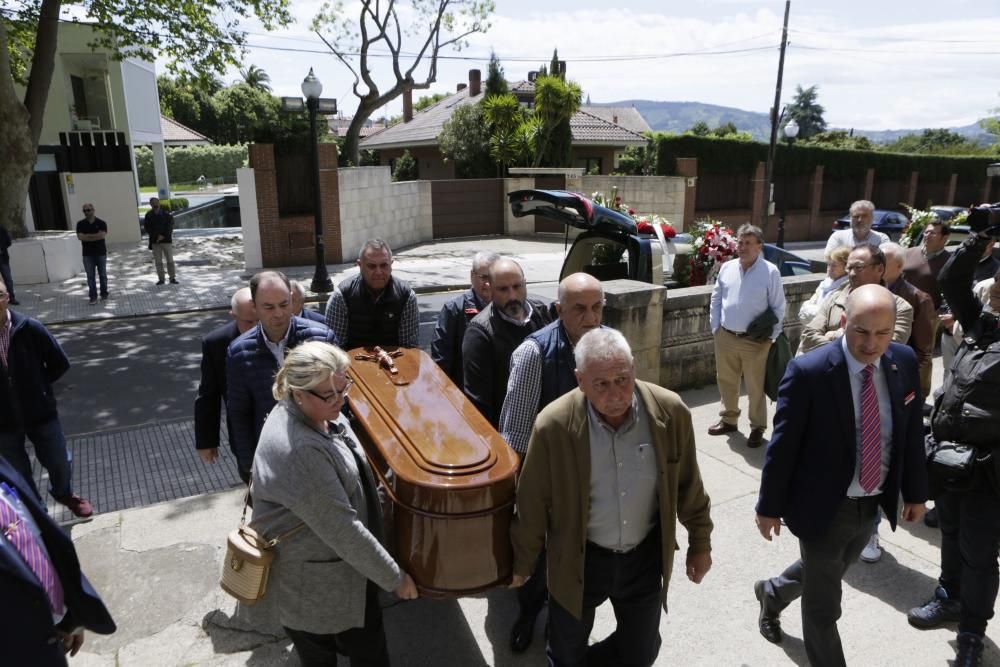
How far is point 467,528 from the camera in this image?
8.91ft

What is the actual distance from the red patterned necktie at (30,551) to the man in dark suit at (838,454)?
2.85 meters

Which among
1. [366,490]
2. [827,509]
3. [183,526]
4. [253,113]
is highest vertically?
[253,113]

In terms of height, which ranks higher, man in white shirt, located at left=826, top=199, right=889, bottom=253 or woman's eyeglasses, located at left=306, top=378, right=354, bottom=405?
man in white shirt, located at left=826, top=199, right=889, bottom=253

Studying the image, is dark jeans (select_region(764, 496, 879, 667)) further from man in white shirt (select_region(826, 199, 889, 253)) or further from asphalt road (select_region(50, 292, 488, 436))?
asphalt road (select_region(50, 292, 488, 436))

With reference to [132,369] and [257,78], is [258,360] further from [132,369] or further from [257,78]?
[257,78]

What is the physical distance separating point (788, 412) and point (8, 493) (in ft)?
9.90

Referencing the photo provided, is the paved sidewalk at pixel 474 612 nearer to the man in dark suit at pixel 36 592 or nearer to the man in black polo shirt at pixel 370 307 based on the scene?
the man in dark suit at pixel 36 592

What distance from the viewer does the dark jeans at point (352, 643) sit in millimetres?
2705

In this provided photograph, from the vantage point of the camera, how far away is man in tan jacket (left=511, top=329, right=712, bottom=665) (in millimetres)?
2635

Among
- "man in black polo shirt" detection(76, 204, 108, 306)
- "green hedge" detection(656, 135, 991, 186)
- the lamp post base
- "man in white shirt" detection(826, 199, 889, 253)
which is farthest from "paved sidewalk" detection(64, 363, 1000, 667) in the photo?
"green hedge" detection(656, 135, 991, 186)

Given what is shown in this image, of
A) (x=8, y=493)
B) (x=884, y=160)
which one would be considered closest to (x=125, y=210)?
(x=8, y=493)

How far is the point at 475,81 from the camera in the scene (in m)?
44.2

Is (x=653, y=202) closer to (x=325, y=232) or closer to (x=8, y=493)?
(x=325, y=232)

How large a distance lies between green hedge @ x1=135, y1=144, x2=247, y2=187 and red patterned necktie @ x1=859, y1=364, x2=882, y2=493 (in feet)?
184
